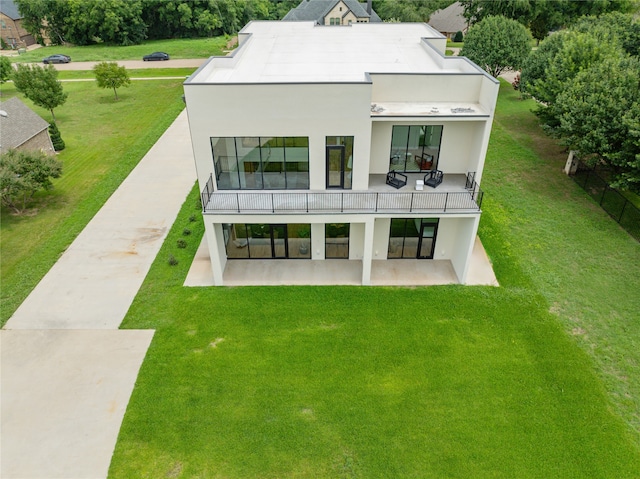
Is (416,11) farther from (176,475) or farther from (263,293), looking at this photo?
(176,475)

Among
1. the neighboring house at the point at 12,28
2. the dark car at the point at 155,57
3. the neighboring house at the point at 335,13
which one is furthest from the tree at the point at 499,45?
the neighboring house at the point at 12,28

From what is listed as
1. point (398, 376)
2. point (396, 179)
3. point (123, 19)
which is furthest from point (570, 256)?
point (123, 19)

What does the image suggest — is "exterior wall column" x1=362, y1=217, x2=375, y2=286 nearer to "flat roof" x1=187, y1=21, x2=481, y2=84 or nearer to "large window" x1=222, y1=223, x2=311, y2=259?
"large window" x1=222, y1=223, x2=311, y2=259

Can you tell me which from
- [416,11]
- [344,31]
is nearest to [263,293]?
[344,31]

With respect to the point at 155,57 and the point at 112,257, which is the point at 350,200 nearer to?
the point at 112,257

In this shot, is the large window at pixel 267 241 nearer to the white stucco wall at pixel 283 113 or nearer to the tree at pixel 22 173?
the white stucco wall at pixel 283 113

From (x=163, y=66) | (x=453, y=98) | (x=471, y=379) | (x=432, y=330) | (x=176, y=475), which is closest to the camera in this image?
(x=176, y=475)
